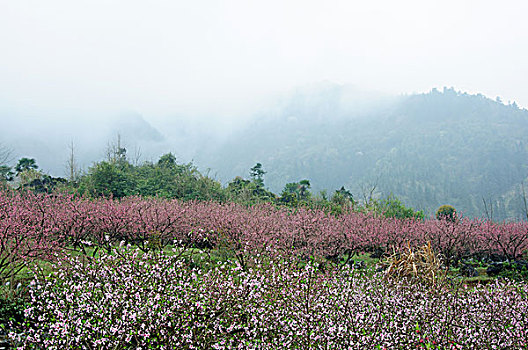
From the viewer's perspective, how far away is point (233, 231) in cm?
822

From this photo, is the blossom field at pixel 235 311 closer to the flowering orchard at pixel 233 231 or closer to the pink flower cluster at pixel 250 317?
the pink flower cluster at pixel 250 317

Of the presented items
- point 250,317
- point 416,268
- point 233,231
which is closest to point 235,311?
point 250,317

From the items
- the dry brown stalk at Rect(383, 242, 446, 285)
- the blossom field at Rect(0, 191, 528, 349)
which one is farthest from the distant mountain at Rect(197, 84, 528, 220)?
the blossom field at Rect(0, 191, 528, 349)

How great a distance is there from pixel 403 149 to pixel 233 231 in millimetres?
86041

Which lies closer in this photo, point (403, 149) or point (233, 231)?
point (233, 231)

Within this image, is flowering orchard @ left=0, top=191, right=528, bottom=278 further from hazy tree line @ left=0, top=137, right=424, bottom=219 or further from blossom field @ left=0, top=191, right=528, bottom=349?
hazy tree line @ left=0, top=137, right=424, bottom=219

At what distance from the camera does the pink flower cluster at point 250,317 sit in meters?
3.41

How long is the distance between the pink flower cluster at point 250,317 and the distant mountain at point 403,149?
32.6 metres

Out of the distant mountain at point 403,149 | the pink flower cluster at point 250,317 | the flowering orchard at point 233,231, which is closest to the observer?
the pink flower cluster at point 250,317

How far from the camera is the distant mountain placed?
2430 inches

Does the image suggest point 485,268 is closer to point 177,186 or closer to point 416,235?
point 416,235

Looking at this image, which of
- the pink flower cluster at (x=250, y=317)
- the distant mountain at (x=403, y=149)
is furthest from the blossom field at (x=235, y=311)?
the distant mountain at (x=403, y=149)

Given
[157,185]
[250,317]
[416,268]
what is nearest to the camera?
[250,317]

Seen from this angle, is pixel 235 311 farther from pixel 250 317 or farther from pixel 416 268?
pixel 416 268
